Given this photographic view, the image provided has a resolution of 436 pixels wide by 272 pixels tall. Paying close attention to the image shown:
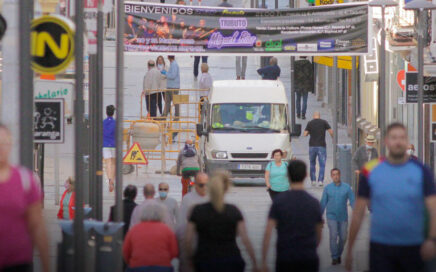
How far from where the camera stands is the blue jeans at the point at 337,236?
1691cm

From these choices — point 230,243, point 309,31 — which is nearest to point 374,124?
point 309,31

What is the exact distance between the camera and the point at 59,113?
639 inches

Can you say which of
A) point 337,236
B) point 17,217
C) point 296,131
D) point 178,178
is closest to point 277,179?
point 337,236

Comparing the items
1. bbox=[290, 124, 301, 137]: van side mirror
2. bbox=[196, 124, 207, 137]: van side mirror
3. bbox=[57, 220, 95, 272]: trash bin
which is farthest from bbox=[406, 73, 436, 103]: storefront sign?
bbox=[57, 220, 95, 272]: trash bin

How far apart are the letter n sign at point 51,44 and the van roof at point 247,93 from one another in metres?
15.9

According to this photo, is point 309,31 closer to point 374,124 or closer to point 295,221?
point 374,124

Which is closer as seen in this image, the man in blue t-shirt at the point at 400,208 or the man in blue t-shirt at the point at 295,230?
the man in blue t-shirt at the point at 400,208

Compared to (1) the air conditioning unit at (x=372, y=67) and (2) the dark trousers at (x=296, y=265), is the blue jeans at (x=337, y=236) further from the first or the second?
(1) the air conditioning unit at (x=372, y=67)

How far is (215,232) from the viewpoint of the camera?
9227 mm

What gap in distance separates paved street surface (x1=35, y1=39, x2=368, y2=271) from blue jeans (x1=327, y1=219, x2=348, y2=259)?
23 centimetres

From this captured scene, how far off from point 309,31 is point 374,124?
7898 mm

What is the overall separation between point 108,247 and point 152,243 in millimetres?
2002

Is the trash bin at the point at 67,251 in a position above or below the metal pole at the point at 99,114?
below

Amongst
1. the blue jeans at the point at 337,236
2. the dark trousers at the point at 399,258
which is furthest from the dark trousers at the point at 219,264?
the blue jeans at the point at 337,236
